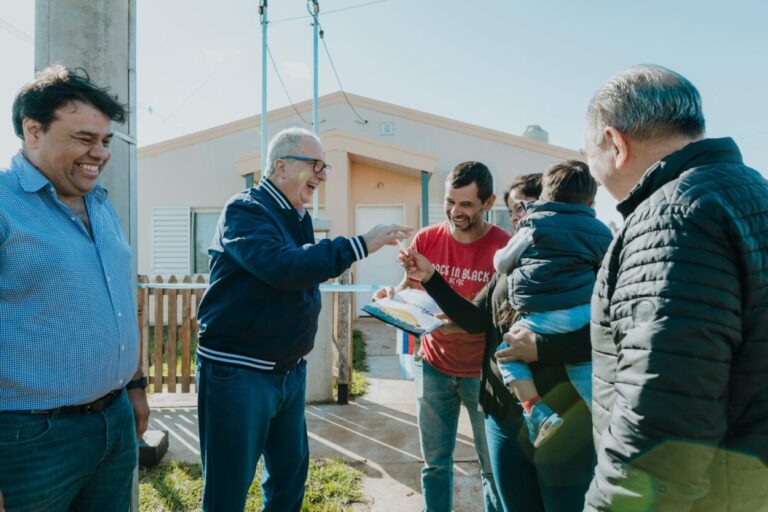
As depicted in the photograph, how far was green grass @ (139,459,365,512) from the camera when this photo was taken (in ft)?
10.6

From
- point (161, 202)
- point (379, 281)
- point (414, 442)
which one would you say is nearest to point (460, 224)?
point (414, 442)

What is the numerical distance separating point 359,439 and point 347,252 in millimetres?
2774

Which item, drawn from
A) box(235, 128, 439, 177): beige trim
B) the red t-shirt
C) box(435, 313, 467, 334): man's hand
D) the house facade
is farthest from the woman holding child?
the house facade

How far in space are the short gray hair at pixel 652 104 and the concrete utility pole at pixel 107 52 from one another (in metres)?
2.23

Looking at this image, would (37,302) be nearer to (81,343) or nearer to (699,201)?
(81,343)

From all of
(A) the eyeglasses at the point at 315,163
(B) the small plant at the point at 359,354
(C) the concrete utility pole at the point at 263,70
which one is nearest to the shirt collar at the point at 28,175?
(A) the eyeglasses at the point at 315,163

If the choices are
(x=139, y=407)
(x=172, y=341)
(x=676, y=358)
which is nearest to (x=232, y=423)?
(x=139, y=407)

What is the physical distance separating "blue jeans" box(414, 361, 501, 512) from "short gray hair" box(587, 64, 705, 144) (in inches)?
73.7

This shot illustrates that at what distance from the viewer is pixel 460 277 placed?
9.45 feet

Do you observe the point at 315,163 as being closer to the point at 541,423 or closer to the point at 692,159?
the point at 541,423

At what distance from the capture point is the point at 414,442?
433 centimetres

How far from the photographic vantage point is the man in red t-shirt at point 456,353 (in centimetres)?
274

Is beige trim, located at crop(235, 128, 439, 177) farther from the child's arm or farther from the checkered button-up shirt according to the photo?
the checkered button-up shirt

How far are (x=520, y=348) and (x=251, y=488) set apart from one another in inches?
96.8
